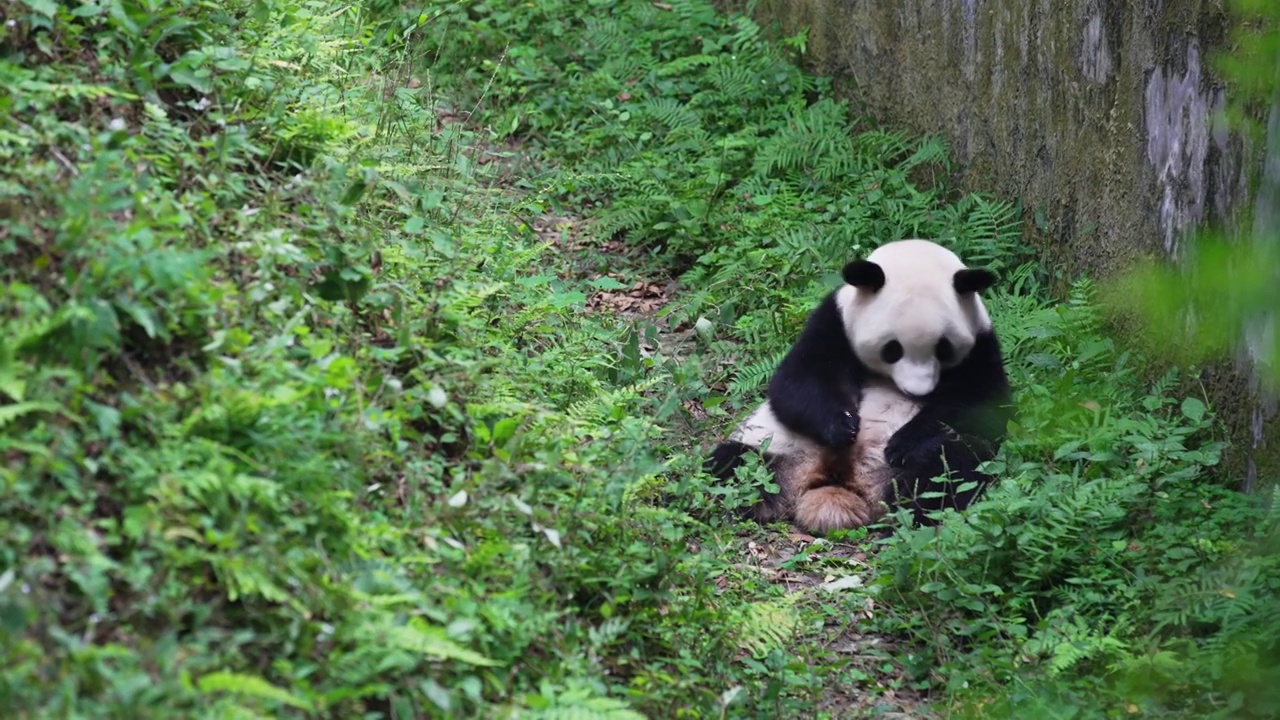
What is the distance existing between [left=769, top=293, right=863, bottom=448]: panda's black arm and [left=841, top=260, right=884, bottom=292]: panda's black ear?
0.31 metres

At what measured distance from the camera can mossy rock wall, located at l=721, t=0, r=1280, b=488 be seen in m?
5.98

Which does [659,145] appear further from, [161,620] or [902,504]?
[161,620]

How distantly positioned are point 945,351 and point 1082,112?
1.90 metres

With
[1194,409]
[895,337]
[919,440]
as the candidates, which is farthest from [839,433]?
[1194,409]

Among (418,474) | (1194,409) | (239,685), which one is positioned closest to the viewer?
(239,685)

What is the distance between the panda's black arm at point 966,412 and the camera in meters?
6.26

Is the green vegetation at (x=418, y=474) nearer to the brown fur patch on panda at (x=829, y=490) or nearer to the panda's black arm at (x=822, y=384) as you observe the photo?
the brown fur patch on panda at (x=829, y=490)

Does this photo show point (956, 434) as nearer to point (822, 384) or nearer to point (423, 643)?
point (822, 384)

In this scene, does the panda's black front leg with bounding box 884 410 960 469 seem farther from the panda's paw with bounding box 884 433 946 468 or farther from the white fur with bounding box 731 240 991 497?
the white fur with bounding box 731 240 991 497

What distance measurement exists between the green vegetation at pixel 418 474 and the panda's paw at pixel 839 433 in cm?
53

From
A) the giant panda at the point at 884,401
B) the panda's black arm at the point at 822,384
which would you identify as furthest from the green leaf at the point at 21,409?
the panda's black arm at the point at 822,384

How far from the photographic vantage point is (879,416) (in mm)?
6613

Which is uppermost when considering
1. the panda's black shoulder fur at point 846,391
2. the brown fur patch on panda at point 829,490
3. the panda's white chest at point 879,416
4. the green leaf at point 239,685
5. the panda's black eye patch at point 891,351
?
the green leaf at point 239,685

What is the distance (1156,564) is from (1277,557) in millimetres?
501
